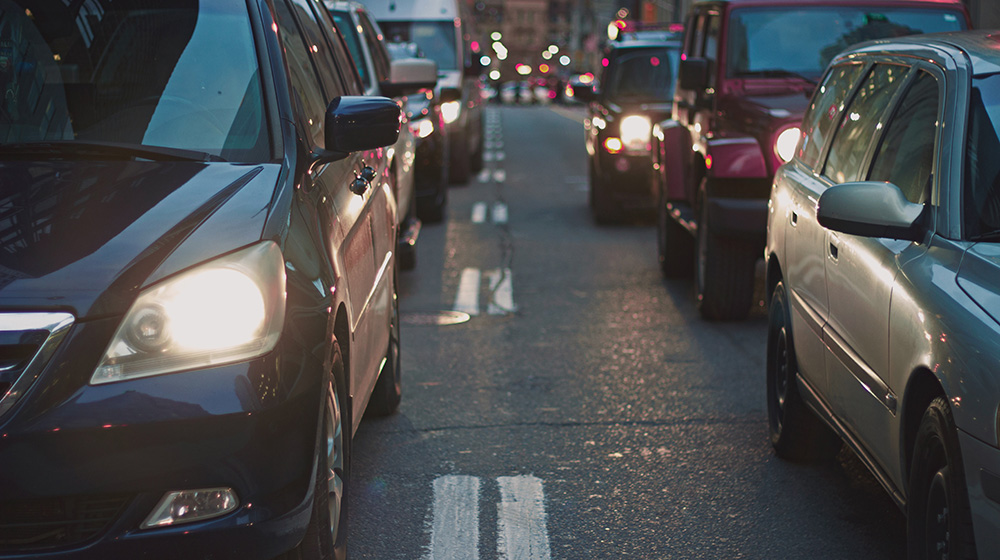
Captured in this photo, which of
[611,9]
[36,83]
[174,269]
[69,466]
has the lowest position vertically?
[611,9]

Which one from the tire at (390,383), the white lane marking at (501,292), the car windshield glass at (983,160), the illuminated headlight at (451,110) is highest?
the car windshield glass at (983,160)

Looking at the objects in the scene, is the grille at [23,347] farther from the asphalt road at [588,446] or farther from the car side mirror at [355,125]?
the asphalt road at [588,446]

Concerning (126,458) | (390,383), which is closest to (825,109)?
(390,383)

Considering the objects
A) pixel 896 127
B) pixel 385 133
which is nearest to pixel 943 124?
pixel 896 127

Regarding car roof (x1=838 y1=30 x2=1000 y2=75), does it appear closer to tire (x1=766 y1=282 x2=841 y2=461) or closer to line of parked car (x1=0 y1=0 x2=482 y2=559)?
tire (x1=766 y1=282 x2=841 y2=461)

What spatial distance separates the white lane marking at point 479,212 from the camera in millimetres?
14016

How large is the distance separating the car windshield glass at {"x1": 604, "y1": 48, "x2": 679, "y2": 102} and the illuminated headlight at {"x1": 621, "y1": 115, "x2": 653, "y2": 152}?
2.30 feet

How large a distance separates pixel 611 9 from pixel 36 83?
116307mm

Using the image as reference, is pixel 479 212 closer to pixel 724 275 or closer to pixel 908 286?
pixel 724 275

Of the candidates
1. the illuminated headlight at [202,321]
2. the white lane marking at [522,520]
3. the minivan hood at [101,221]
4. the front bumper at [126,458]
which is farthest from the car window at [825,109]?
the front bumper at [126,458]

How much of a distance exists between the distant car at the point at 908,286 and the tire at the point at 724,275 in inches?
106

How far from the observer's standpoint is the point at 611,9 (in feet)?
385

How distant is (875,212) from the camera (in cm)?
354

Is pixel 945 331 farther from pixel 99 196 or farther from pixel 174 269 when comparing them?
pixel 99 196
